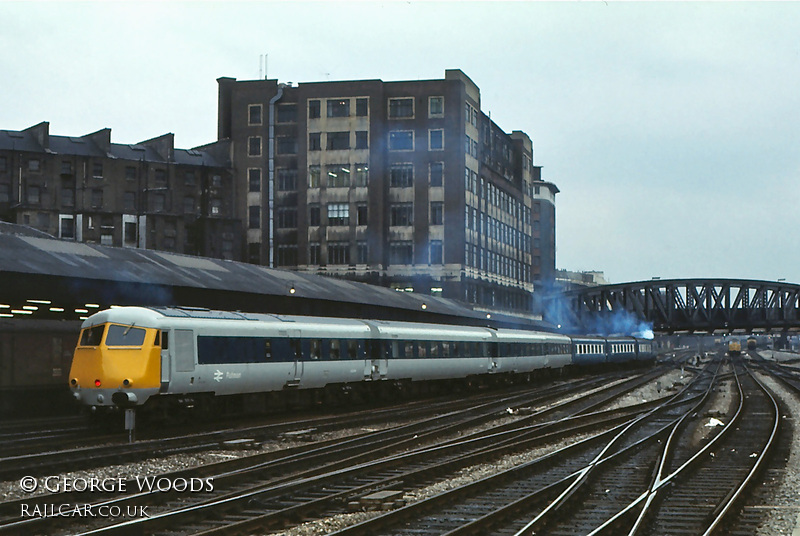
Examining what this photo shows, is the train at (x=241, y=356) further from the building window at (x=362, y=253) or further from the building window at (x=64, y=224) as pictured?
the building window at (x=64, y=224)

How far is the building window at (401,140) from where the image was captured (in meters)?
94.7

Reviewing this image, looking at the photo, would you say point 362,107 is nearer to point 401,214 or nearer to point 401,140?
point 401,140

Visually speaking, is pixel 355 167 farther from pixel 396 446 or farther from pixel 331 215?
pixel 396 446

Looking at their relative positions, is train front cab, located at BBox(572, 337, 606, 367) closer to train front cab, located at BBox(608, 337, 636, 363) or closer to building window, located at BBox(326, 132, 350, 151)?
train front cab, located at BBox(608, 337, 636, 363)

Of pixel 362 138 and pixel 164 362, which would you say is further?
pixel 362 138

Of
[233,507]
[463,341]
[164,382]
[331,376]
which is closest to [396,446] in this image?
[164,382]

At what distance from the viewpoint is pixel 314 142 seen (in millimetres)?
95125

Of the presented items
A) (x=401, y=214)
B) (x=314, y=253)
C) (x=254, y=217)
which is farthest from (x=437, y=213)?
(x=254, y=217)

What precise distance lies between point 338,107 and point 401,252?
15.3 m

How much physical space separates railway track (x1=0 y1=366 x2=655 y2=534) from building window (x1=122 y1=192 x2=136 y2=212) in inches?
3076

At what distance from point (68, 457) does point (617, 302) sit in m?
125

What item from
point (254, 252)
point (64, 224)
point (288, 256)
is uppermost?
point (64, 224)

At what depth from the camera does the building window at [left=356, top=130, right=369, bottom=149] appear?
310 ft

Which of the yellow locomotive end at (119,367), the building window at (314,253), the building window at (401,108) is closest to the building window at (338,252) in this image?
the building window at (314,253)
